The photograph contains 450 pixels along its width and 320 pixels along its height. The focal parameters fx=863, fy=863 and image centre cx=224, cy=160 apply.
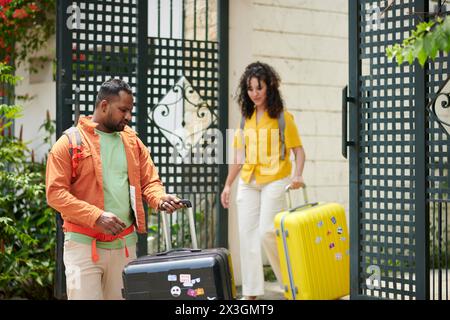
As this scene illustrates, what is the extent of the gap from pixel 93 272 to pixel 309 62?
4.54 meters

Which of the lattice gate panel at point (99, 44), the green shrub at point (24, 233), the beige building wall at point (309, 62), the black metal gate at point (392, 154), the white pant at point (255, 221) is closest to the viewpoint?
the black metal gate at point (392, 154)

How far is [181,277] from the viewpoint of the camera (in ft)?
13.0

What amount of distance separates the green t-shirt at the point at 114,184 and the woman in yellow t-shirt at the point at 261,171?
2116 mm

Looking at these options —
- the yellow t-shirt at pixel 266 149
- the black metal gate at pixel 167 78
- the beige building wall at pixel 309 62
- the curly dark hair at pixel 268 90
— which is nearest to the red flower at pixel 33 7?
the black metal gate at pixel 167 78

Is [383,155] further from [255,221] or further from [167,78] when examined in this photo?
[167,78]

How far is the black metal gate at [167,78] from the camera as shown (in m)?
6.62

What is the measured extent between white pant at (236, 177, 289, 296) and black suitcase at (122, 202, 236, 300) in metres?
2.46

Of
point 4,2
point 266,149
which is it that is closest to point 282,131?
point 266,149

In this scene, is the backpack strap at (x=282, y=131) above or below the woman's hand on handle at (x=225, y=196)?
above

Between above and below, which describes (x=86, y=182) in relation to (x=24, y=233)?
above

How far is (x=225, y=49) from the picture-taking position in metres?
7.55

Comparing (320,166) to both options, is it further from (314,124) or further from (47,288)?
(47,288)

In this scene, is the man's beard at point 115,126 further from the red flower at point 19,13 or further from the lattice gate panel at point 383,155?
the red flower at point 19,13

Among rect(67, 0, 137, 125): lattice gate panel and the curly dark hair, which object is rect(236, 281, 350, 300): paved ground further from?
rect(67, 0, 137, 125): lattice gate panel
